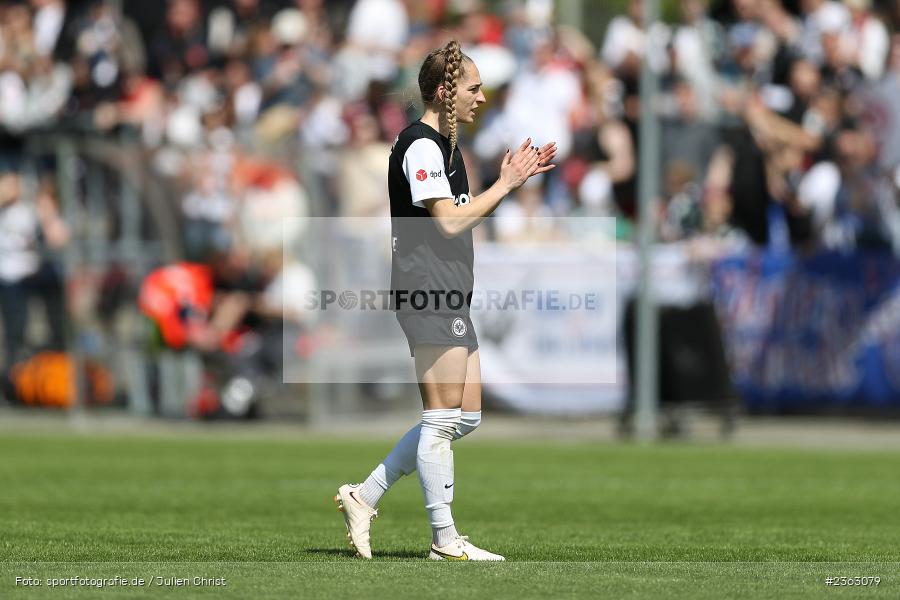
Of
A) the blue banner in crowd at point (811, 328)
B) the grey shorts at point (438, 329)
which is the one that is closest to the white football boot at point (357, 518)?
the grey shorts at point (438, 329)

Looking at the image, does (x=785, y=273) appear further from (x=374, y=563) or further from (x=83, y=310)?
(x=374, y=563)

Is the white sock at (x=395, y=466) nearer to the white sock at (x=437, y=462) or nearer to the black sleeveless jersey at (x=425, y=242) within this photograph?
the white sock at (x=437, y=462)

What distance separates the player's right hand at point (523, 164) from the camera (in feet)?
23.9

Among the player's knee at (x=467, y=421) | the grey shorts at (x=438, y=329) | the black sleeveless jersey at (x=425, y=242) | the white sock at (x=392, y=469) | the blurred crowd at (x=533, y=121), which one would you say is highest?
the blurred crowd at (x=533, y=121)

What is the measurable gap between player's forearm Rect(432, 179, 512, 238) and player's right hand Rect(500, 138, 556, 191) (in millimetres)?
60

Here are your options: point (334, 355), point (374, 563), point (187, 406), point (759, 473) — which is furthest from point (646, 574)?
point (187, 406)

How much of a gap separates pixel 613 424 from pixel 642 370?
5.91ft

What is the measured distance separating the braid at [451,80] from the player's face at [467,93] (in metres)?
0.03

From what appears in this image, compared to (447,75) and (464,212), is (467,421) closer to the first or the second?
(464,212)

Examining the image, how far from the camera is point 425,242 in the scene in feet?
24.6

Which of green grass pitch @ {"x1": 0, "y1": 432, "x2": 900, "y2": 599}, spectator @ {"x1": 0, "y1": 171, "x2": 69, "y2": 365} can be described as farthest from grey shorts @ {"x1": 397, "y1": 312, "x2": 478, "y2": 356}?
spectator @ {"x1": 0, "y1": 171, "x2": 69, "y2": 365}

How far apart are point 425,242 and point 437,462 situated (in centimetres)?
101

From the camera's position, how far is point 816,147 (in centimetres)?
1777

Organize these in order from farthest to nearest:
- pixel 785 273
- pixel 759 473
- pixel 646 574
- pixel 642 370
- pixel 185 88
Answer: pixel 185 88 < pixel 785 273 < pixel 642 370 < pixel 759 473 < pixel 646 574
